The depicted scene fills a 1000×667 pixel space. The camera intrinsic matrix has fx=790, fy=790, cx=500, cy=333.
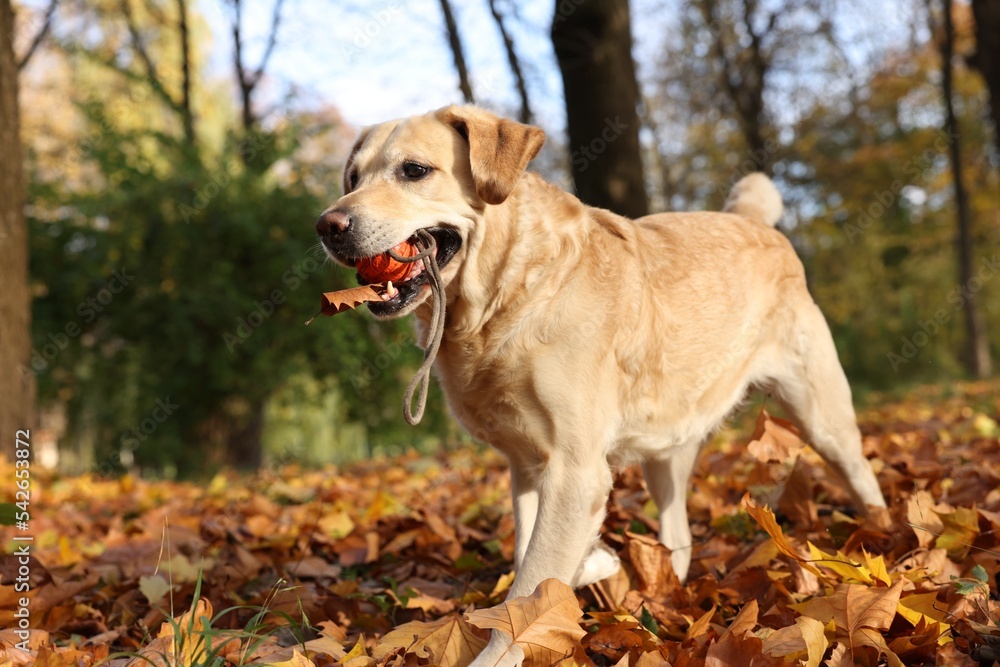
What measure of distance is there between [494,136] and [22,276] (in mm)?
6112

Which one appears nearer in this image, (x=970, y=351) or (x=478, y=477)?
Answer: (x=478, y=477)

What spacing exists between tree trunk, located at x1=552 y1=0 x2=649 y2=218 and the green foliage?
11.9 feet

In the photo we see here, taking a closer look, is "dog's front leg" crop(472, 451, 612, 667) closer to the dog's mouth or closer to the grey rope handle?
the grey rope handle

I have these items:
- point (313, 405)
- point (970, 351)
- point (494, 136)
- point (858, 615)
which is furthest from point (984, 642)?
point (970, 351)

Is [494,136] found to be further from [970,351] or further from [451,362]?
[970,351]

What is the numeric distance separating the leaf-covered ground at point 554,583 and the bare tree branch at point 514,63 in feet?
30.3

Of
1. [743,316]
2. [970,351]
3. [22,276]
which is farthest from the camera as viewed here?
[970,351]

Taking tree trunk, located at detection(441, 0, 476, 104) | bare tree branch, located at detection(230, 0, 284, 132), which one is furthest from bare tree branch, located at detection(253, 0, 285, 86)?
tree trunk, located at detection(441, 0, 476, 104)

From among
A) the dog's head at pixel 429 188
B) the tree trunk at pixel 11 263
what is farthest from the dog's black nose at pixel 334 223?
the tree trunk at pixel 11 263

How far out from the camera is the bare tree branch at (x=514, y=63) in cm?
1329

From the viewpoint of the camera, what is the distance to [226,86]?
70.4ft

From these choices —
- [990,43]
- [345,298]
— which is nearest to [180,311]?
[345,298]

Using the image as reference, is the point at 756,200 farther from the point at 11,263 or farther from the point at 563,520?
the point at 11,263

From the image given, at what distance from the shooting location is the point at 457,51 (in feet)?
42.6
